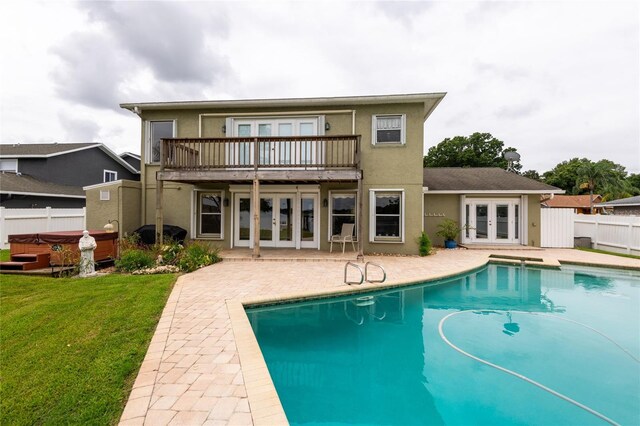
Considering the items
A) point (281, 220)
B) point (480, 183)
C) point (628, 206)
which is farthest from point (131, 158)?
point (628, 206)

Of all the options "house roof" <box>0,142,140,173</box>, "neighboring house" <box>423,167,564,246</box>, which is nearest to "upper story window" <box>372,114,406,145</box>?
"neighboring house" <box>423,167,564,246</box>

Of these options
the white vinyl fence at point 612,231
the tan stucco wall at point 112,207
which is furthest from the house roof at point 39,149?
the white vinyl fence at point 612,231

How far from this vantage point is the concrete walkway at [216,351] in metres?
2.46

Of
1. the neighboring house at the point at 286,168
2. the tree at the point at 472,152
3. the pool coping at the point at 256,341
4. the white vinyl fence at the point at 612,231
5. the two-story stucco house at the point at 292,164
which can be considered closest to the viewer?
the pool coping at the point at 256,341

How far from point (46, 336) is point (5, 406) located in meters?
1.65

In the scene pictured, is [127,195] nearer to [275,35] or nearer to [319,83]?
[275,35]

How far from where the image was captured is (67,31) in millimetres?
9648

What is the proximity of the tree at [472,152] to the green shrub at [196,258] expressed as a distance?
134 ft

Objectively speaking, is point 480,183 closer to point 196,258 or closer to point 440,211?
point 440,211

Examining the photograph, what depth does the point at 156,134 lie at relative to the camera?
38.4 feet

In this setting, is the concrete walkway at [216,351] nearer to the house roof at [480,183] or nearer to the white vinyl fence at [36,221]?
the house roof at [480,183]

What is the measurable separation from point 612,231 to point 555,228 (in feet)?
6.66

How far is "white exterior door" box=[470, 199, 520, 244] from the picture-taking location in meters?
14.0

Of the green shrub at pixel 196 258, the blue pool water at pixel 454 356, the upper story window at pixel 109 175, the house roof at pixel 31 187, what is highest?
the upper story window at pixel 109 175
